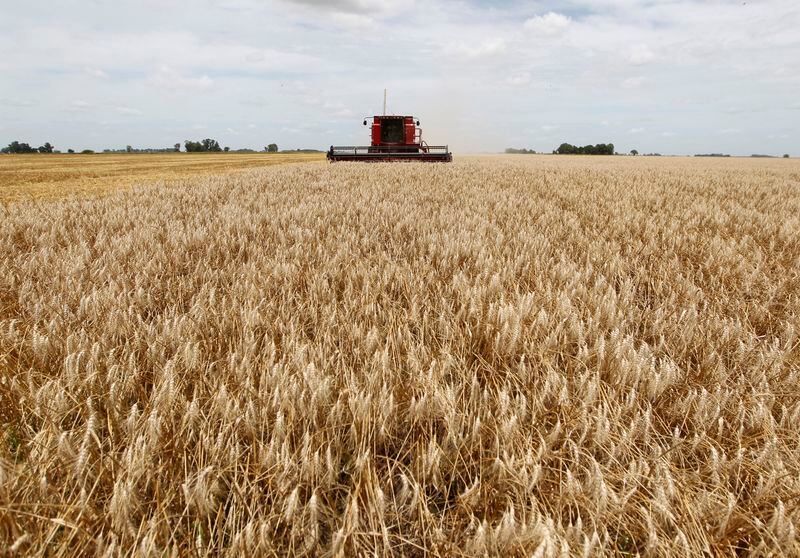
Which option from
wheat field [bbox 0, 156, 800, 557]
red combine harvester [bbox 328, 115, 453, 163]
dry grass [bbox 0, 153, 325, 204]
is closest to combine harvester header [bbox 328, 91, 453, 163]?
red combine harvester [bbox 328, 115, 453, 163]

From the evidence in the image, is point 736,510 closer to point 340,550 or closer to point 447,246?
point 340,550

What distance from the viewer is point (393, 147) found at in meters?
23.1

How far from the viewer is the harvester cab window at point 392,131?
79.2 feet

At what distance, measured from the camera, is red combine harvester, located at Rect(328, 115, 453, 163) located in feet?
69.1

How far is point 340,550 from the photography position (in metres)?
0.86

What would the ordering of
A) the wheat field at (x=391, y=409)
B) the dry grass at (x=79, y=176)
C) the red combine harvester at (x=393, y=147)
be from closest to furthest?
the wheat field at (x=391, y=409) → the dry grass at (x=79, y=176) → the red combine harvester at (x=393, y=147)

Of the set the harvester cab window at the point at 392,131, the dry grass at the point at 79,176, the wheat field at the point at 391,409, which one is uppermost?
the harvester cab window at the point at 392,131

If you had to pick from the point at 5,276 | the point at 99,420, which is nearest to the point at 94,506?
the point at 99,420

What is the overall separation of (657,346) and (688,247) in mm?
2449

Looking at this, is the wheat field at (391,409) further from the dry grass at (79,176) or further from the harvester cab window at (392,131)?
the harvester cab window at (392,131)

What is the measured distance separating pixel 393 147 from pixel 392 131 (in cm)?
185

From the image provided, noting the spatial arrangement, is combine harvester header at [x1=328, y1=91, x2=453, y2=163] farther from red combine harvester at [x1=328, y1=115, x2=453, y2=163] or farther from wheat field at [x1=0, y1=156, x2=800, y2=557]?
wheat field at [x1=0, y1=156, x2=800, y2=557]

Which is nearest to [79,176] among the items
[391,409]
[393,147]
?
[393,147]

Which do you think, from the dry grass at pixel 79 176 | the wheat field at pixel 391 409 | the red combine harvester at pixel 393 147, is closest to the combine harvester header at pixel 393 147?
the red combine harvester at pixel 393 147
